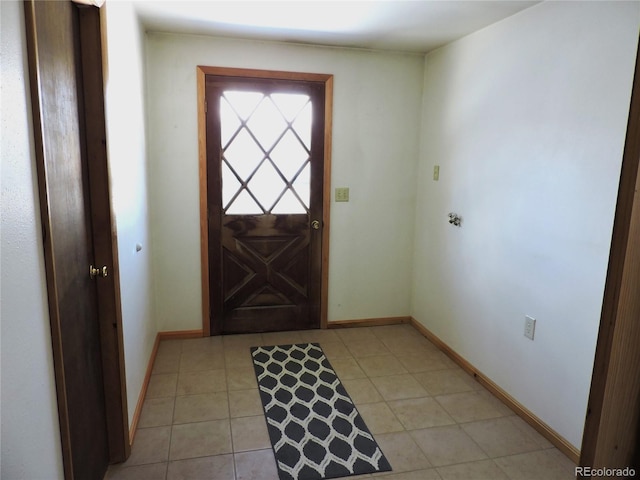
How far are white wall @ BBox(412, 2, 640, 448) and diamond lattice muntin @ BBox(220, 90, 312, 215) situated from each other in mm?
1075

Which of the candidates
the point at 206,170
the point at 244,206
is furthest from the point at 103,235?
the point at 244,206

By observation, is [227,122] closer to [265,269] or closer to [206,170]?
[206,170]

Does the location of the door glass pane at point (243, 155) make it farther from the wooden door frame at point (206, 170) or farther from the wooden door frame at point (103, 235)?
the wooden door frame at point (103, 235)

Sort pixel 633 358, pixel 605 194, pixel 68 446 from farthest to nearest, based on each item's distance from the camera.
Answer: pixel 605 194 → pixel 68 446 → pixel 633 358

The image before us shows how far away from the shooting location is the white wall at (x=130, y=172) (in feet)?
6.37

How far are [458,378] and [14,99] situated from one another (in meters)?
2.81

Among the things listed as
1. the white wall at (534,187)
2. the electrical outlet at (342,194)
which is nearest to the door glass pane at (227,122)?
the electrical outlet at (342,194)

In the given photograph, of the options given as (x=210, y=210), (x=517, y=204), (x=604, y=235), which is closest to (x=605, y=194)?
(x=604, y=235)

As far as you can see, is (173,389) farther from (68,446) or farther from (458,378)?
(458,378)

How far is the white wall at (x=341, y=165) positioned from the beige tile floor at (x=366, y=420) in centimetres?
53

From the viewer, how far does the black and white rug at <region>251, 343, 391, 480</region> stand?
6.72ft

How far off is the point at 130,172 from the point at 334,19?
1.52 m

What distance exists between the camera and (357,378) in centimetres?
289

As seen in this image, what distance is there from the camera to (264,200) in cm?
Result: 344
